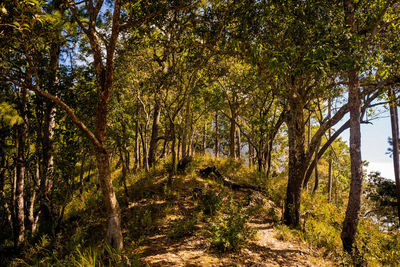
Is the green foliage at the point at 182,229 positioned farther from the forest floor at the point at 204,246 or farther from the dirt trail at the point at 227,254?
the dirt trail at the point at 227,254

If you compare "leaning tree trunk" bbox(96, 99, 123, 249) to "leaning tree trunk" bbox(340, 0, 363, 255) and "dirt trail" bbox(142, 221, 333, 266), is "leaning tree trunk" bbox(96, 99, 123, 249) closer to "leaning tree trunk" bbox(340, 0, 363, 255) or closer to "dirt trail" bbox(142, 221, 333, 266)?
"dirt trail" bbox(142, 221, 333, 266)

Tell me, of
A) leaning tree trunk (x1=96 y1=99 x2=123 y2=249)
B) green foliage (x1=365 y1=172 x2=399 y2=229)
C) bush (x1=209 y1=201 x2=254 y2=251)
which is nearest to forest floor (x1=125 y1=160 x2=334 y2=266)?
bush (x1=209 y1=201 x2=254 y2=251)

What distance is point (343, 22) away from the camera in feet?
21.2

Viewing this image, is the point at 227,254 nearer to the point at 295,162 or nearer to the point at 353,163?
the point at 295,162

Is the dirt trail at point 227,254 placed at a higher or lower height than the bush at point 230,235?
lower

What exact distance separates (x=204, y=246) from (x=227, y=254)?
2.26 feet

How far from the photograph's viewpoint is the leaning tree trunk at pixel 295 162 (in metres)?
7.48

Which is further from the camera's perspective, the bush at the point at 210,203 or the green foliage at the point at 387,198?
the green foliage at the point at 387,198

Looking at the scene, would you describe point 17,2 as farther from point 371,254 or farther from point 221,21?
point 371,254

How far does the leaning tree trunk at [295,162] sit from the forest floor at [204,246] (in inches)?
27.9

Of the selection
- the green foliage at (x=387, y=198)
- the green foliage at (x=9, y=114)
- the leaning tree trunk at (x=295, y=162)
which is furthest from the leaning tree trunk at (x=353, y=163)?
the green foliage at (x=387, y=198)

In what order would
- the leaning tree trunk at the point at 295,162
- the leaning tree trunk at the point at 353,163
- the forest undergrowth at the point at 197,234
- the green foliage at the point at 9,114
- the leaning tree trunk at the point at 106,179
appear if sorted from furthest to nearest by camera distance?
the leaning tree trunk at the point at 295,162 < the leaning tree trunk at the point at 353,163 < the green foliage at the point at 9,114 < the forest undergrowth at the point at 197,234 < the leaning tree trunk at the point at 106,179

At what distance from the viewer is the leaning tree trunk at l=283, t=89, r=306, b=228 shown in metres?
7.48

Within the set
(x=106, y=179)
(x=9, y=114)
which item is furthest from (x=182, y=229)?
(x=9, y=114)
